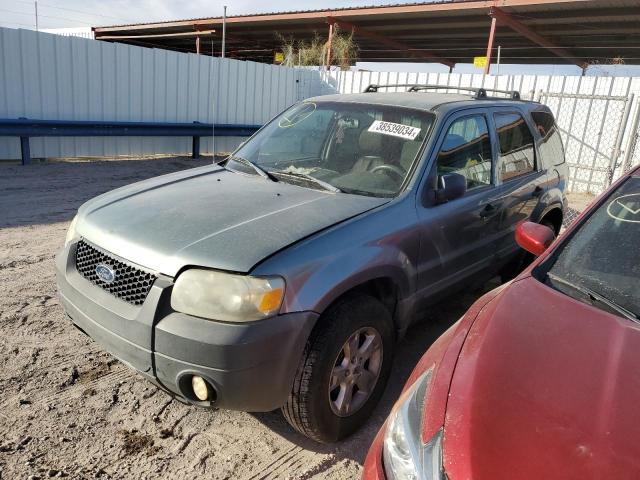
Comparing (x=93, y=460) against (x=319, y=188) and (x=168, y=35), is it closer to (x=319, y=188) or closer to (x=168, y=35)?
(x=319, y=188)

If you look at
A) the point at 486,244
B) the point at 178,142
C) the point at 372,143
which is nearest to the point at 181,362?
the point at 372,143

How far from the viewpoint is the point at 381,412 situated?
10.1 ft

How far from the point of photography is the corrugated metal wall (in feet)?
32.6

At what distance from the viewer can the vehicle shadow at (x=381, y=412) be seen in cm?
273

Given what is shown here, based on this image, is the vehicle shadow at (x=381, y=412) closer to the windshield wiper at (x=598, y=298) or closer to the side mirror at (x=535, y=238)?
the side mirror at (x=535, y=238)

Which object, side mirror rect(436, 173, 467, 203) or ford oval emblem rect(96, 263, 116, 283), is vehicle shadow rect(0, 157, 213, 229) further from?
side mirror rect(436, 173, 467, 203)

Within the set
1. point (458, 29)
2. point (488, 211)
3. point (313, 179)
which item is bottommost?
point (488, 211)

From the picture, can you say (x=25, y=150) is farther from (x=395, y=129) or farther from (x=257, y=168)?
(x=395, y=129)

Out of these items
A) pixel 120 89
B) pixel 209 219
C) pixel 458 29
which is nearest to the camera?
pixel 209 219

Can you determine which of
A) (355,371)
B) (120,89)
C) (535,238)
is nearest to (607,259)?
(535,238)

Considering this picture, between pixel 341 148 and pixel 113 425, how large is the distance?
226 centimetres

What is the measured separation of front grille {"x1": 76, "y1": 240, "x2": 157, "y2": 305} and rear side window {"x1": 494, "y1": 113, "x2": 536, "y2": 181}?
286cm

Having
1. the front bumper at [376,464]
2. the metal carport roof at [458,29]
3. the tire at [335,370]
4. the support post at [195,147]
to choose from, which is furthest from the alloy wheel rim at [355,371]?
the metal carport roof at [458,29]

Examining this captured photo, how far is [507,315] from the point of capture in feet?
6.65
